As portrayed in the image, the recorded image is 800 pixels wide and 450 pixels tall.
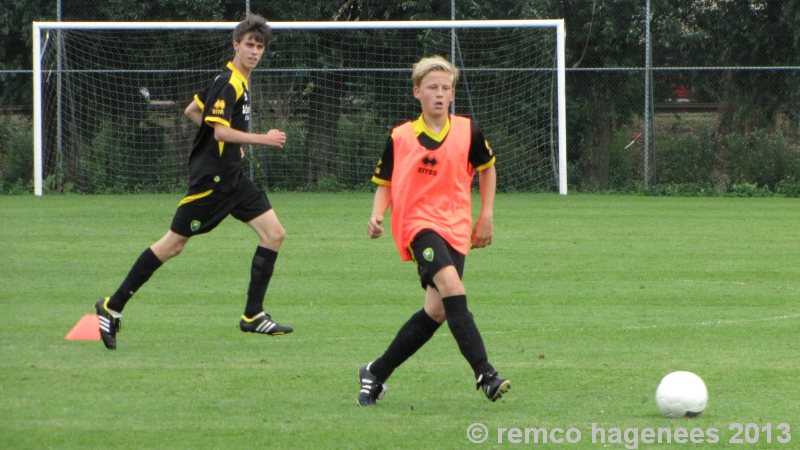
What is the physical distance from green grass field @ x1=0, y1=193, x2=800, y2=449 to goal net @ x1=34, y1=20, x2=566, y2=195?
6.54m

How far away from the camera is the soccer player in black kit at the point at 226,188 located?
8.35 meters

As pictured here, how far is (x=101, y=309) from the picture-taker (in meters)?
8.05

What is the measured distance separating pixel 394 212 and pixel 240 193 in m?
2.46

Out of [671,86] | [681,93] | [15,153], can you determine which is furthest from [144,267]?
[681,93]

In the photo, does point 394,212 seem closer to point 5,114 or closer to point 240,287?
point 240,287

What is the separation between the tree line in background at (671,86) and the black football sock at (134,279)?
15047 millimetres

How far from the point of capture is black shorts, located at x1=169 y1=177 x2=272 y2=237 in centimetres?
845

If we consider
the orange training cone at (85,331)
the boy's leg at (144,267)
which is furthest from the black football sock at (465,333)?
the orange training cone at (85,331)

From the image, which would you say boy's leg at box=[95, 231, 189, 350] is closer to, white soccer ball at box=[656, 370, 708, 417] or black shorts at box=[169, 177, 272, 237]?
black shorts at box=[169, 177, 272, 237]

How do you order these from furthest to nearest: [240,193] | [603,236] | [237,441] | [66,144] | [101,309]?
[66,144], [603,236], [240,193], [101,309], [237,441]

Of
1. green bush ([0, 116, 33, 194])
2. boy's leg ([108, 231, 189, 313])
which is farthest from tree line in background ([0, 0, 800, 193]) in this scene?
boy's leg ([108, 231, 189, 313])

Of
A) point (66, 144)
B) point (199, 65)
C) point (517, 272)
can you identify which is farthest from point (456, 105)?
point (517, 272)

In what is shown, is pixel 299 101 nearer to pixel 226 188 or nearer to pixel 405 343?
pixel 226 188

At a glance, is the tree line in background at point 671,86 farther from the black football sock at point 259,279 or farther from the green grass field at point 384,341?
the black football sock at point 259,279
